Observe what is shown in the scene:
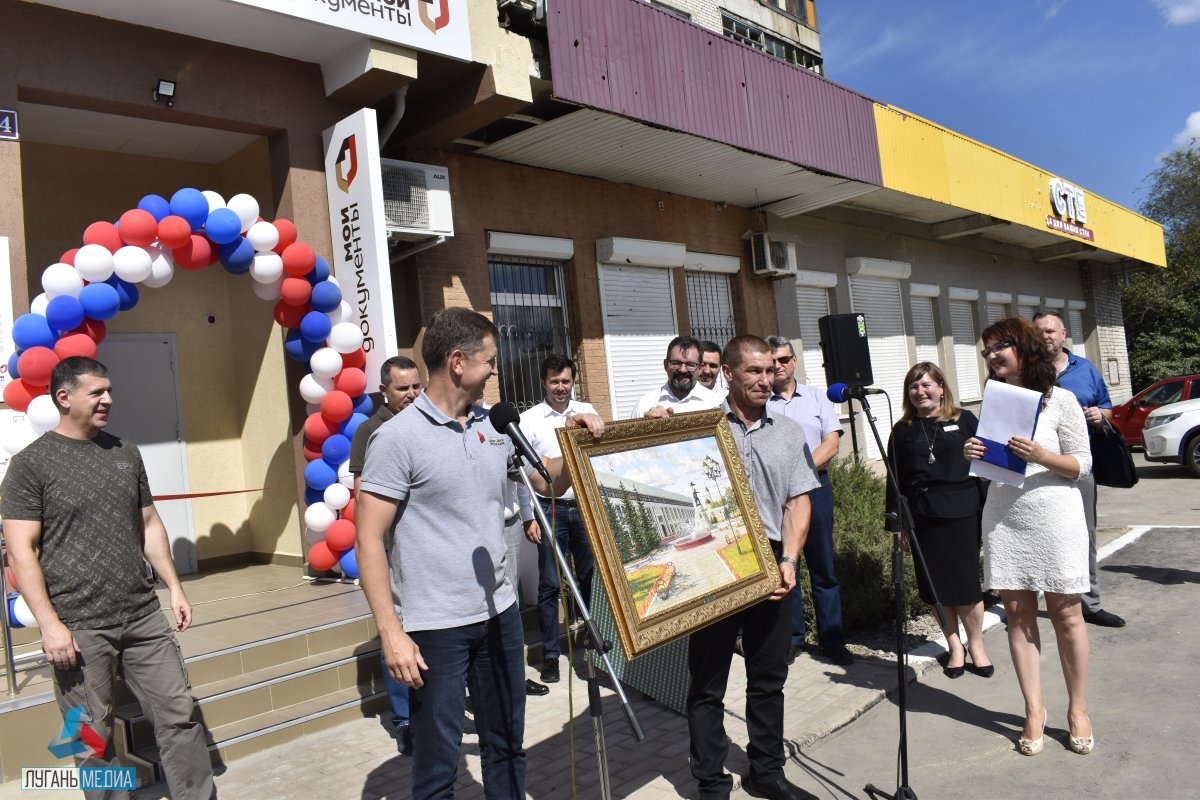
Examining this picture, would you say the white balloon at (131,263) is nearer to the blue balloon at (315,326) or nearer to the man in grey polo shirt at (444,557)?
the blue balloon at (315,326)

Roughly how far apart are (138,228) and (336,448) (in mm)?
2048

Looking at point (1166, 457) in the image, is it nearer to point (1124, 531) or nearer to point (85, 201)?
point (1124, 531)

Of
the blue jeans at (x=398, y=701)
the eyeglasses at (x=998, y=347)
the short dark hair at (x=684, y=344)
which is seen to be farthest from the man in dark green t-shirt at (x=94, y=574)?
the eyeglasses at (x=998, y=347)

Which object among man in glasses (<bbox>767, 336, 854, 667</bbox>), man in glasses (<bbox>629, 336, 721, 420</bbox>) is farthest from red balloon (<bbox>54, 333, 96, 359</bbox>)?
man in glasses (<bbox>767, 336, 854, 667</bbox>)

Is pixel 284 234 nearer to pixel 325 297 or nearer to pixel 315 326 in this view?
pixel 325 297

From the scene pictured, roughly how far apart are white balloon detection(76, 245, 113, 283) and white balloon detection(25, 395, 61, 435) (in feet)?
2.93

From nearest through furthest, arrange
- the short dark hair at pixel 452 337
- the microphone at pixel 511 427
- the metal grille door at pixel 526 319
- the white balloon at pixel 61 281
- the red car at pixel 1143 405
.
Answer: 1. the microphone at pixel 511 427
2. the short dark hair at pixel 452 337
3. the white balloon at pixel 61 281
4. the metal grille door at pixel 526 319
5. the red car at pixel 1143 405

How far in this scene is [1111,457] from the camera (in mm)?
5438

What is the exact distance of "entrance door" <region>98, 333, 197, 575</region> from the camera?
7863 millimetres

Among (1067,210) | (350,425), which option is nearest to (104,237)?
(350,425)

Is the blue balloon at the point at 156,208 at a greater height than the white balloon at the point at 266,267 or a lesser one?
greater

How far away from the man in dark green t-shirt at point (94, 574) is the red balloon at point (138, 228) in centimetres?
225

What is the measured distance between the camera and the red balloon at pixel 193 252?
19.7ft

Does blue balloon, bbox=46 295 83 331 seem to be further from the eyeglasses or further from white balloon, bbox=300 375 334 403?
the eyeglasses
